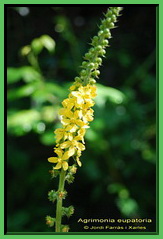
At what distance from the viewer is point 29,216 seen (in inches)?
196

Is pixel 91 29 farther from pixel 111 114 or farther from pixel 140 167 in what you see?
pixel 140 167

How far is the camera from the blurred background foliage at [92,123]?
4805 millimetres

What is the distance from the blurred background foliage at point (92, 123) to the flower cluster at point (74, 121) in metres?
2.22

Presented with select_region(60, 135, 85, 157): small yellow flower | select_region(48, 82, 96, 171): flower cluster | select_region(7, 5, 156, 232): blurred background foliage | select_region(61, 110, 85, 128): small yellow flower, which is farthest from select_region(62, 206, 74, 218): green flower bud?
select_region(7, 5, 156, 232): blurred background foliage

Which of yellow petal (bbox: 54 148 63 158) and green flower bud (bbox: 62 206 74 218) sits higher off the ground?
yellow petal (bbox: 54 148 63 158)

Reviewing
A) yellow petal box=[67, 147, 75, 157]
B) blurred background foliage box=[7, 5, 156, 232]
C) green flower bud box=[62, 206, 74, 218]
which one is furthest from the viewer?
blurred background foliage box=[7, 5, 156, 232]

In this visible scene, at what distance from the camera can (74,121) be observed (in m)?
2.17

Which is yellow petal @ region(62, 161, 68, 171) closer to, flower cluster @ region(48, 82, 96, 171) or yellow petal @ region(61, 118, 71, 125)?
flower cluster @ region(48, 82, 96, 171)

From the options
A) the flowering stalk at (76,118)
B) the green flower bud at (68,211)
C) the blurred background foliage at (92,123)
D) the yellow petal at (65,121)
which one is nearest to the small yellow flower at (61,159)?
the flowering stalk at (76,118)

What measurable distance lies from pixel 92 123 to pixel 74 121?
2678 millimetres

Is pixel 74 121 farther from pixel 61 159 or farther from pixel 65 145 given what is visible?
pixel 61 159

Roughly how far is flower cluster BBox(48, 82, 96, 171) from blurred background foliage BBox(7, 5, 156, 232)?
2221 mm

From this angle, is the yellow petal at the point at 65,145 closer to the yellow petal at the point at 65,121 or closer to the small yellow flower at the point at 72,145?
the small yellow flower at the point at 72,145

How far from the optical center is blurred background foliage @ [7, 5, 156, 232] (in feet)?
15.8
